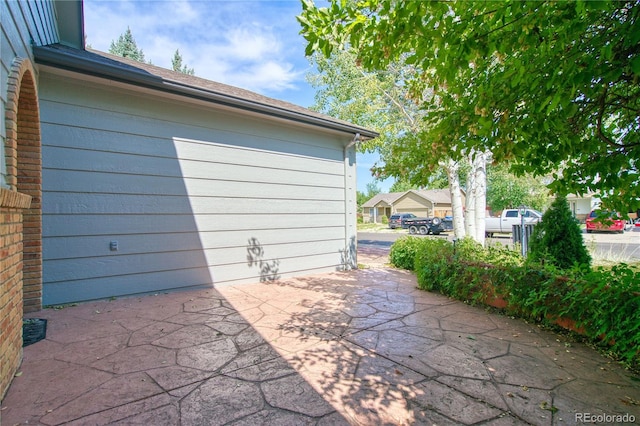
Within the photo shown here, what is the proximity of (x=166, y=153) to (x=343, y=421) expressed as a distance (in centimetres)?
433

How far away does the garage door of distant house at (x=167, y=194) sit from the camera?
12.8 feet

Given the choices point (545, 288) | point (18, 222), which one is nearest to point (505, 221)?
point (545, 288)

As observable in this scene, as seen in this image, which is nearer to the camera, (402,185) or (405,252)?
(405,252)

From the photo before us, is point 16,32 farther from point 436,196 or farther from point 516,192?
point 436,196

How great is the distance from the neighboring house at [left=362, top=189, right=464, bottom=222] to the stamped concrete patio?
99.4ft

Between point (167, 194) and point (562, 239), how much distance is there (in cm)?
605

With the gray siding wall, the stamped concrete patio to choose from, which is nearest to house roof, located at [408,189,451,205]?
the stamped concrete patio

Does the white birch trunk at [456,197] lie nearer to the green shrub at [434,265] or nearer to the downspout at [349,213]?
the downspout at [349,213]

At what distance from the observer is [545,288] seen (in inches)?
135

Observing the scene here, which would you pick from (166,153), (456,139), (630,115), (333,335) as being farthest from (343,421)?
(166,153)

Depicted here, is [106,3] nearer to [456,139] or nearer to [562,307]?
[456,139]

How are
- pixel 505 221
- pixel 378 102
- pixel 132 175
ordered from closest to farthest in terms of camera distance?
pixel 132 175 < pixel 378 102 < pixel 505 221

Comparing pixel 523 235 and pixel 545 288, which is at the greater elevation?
pixel 523 235

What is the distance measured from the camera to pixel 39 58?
343cm
